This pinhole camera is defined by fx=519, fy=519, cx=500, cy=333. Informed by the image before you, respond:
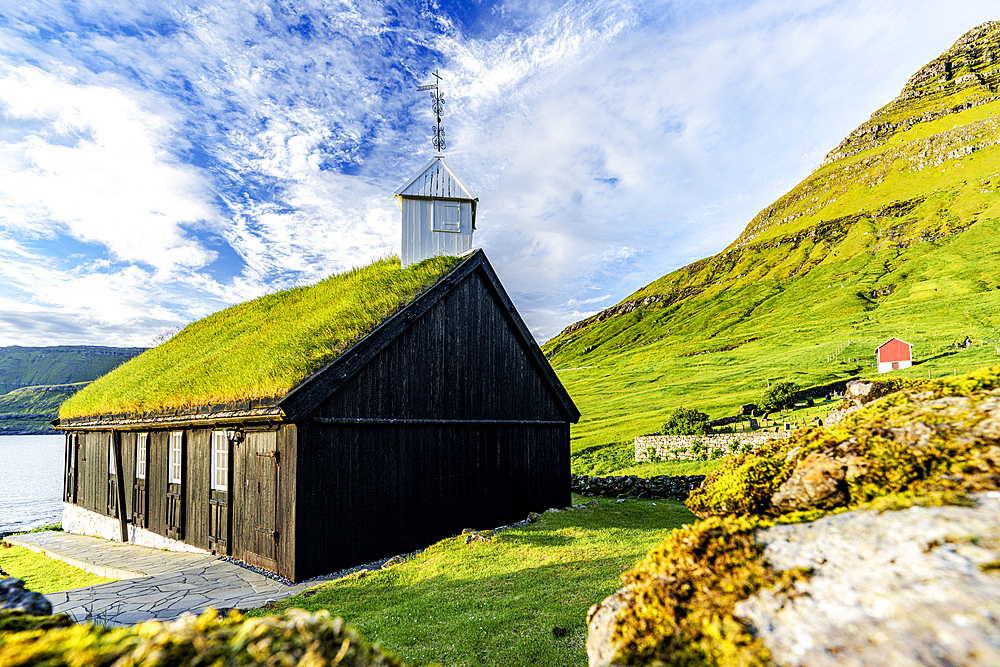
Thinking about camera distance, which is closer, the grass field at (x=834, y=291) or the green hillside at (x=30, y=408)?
the grass field at (x=834, y=291)

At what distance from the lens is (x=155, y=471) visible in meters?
16.0

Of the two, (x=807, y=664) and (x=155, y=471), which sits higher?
(x=807, y=664)

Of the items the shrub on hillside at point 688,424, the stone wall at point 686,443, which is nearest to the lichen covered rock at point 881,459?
the stone wall at point 686,443

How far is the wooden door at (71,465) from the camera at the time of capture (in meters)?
22.1

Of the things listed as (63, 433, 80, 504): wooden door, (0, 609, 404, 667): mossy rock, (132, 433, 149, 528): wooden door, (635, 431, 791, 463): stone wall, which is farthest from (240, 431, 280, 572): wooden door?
(635, 431, 791, 463): stone wall

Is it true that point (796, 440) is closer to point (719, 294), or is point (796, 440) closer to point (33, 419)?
point (719, 294)

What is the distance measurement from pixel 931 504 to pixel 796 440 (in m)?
1.25

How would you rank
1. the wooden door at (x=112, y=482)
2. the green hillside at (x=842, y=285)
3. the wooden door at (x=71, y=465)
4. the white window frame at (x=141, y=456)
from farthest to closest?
the green hillside at (x=842, y=285) → the wooden door at (x=71, y=465) → the wooden door at (x=112, y=482) → the white window frame at (x=141, y=456)

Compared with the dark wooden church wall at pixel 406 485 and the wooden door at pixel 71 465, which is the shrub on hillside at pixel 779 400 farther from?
the wooden door at pixel 71 465

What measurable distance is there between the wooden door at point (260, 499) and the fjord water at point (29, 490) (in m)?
26.0

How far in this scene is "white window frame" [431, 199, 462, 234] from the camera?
58.2ft

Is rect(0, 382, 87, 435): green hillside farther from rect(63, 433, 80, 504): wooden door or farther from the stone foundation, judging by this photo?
the stone foundation

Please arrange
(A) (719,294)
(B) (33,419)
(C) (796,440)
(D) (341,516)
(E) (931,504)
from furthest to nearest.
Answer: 1. (B) (33,419)
2. (A) (719,294)
3. (D) (341,516)
4. (C) (796,440)
5. (E) (931,504)

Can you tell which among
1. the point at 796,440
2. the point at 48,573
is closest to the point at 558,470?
the point at 796,440
